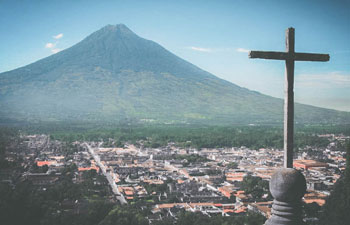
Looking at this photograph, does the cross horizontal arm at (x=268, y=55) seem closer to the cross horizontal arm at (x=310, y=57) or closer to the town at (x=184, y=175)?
the cross horizontal arm at (x=310, y=57)

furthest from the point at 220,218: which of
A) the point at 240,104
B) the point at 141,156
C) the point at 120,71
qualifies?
the point at 120,71

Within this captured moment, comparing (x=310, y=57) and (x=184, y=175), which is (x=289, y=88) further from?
(x=184, y=175)

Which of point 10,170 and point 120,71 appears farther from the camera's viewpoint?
point 120,71

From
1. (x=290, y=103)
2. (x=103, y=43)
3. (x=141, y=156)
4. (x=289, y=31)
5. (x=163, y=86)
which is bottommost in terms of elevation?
(x=141, y=156)

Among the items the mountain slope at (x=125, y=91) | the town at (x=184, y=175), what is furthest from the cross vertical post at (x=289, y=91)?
the mountain slope at (x=125, y=91)

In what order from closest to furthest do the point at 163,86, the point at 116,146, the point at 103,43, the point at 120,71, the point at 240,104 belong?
1. the point at 116,146
2. the point at 240,104
3. the point at 163,86
4. the point at 120,71
5. the point at 103,43

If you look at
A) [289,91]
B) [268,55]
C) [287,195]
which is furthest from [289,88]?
[287,195]

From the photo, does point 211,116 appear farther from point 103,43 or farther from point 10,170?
point 10,170

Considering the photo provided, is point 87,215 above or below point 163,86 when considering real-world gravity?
below
